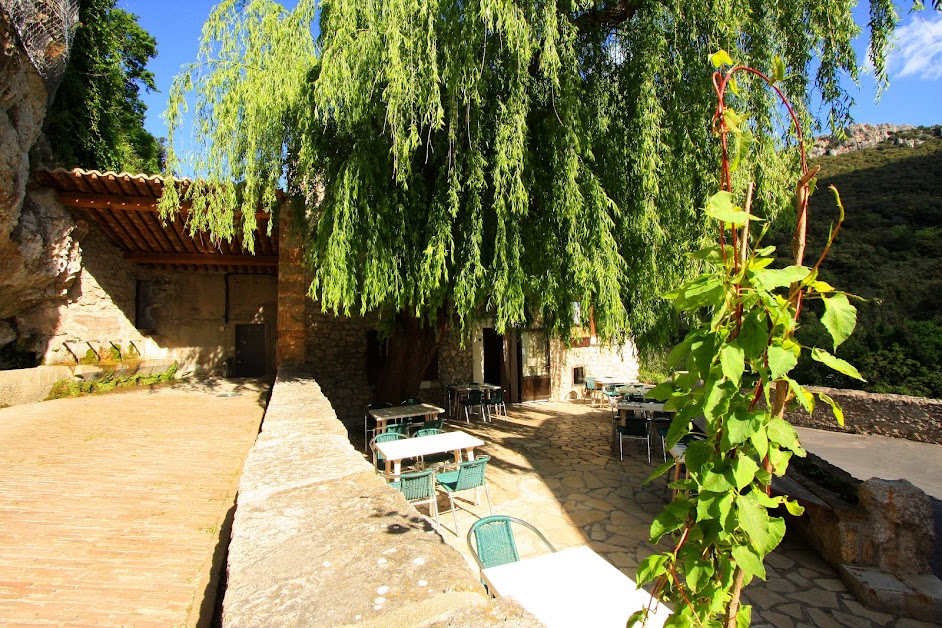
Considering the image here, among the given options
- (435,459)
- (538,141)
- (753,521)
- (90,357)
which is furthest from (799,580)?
(90,357)

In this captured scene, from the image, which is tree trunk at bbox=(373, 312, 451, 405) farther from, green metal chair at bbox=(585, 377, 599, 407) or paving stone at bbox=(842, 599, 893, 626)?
green metal chair at bbox=(585, 377, 599, 407)

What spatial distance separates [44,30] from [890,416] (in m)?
15.1

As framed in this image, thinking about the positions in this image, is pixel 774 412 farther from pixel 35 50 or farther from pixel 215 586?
pixel 35 50

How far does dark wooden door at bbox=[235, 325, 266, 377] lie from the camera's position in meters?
11.4

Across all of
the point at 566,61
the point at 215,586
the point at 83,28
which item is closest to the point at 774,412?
the point at 215,586

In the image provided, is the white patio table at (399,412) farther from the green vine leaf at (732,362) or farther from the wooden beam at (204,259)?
the green vine leaf at (732,362)

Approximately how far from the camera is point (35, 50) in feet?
20.3

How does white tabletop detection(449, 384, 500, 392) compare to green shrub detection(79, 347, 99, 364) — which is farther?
white tabletop detection(449, 384, 500, 392)

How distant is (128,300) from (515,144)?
9344mm

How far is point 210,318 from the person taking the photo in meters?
11.1

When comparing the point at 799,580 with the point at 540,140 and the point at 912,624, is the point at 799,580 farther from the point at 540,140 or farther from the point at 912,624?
the point at 540,140

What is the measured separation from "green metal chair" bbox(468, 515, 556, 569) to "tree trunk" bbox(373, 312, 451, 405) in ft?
12.9

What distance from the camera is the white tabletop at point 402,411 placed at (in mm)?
6797

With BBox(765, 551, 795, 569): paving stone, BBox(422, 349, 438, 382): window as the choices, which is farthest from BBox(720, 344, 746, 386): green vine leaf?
BBox(422, 349, 438, 382): window
